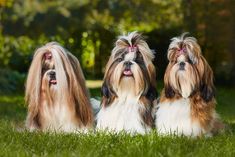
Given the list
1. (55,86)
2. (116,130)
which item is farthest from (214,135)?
(55,86)

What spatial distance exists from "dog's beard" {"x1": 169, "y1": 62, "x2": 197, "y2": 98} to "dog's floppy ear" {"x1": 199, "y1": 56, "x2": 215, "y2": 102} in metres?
0.10

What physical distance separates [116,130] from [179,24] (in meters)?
14.2

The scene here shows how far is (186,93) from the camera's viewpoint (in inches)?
270

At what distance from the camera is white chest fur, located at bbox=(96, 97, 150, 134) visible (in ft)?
22.8

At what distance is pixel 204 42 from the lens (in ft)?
62.0

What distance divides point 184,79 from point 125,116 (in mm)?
717

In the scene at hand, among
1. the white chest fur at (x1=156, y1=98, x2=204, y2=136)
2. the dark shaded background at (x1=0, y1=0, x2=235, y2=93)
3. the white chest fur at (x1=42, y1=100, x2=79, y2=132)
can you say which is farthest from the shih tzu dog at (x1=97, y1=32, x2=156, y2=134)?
the dark shaded background at (x1=0, y1=0, x2=235, y2=93)

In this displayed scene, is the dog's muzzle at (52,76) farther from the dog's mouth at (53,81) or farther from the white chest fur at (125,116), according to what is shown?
the white chest fur at (125,116)

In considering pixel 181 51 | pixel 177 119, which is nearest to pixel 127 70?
pixel 181 51

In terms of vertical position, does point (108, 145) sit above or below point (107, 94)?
below

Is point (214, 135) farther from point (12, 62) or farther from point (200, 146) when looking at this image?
point (12, 62)

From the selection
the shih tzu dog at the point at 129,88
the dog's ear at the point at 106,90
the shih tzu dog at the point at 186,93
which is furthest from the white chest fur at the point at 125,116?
the shih tzu dog at the point at 186,93

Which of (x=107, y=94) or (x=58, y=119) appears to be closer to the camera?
(x=107, y=94)

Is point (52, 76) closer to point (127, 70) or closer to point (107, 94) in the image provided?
point (107, 94)
